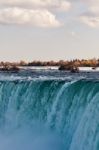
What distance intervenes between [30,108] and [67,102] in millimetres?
4083

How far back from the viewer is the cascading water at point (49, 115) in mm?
26094

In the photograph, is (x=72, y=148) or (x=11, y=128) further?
(x=11, y=128)

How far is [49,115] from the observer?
30625 millimetres

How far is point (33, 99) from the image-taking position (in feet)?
110

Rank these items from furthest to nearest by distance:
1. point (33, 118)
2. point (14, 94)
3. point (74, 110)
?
point (14, 94)
point (33, 118)
point (74, 110)

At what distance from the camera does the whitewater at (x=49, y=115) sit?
26109 millimetres

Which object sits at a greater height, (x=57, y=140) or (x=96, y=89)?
(x=96, y=89)

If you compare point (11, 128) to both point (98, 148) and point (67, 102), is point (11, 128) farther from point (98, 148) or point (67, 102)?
point (98, 148)

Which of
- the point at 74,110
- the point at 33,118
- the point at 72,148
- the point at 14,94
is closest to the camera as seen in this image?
the point at 72,148

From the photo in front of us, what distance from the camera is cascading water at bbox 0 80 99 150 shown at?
26.1 metres

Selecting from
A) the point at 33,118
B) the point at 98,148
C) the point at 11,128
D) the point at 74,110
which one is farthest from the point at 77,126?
the point at 11,128

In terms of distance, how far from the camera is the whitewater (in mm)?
26109

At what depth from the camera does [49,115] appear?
30625 mm

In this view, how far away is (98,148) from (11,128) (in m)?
10.8
